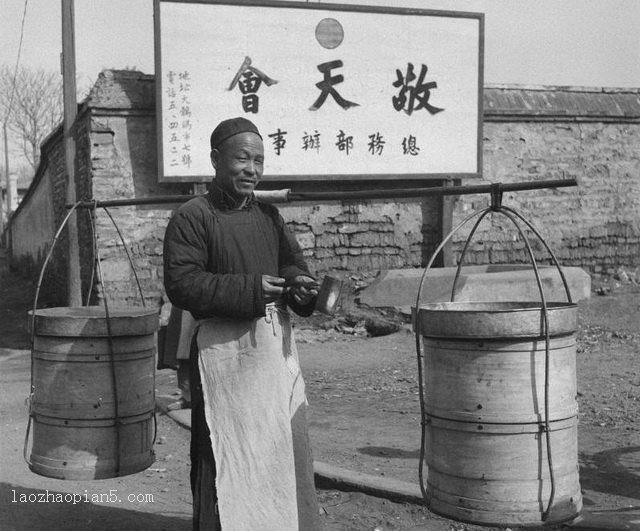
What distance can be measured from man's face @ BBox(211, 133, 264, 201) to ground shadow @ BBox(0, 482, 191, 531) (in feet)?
6.42

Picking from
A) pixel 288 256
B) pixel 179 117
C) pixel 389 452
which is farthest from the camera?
pixel 179 117

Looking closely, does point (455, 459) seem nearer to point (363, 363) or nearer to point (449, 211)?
point (363, 363)

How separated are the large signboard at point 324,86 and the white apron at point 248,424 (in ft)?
24.1

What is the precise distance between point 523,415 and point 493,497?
0.30m

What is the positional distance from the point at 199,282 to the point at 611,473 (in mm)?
3070

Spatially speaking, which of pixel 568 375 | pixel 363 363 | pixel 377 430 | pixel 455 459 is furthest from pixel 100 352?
pixel 363 363

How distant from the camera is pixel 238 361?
3.21m

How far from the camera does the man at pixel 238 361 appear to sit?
10.3 feet

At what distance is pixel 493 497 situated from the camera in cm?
279

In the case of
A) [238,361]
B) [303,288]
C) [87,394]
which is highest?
[303,288]

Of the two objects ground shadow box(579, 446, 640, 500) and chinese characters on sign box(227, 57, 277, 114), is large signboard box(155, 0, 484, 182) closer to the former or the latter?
chinese characters on sign box(227, 57, 277, 114)

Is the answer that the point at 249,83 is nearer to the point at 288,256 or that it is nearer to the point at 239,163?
the point at 288,256

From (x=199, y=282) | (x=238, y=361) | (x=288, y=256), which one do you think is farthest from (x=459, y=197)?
(x=199, y=282)

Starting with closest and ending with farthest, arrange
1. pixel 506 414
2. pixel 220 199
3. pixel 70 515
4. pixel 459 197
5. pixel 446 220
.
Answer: pixel 506 414, pixel 220 199, pixel 70 515, pixel 446 220, pixel 459 197
